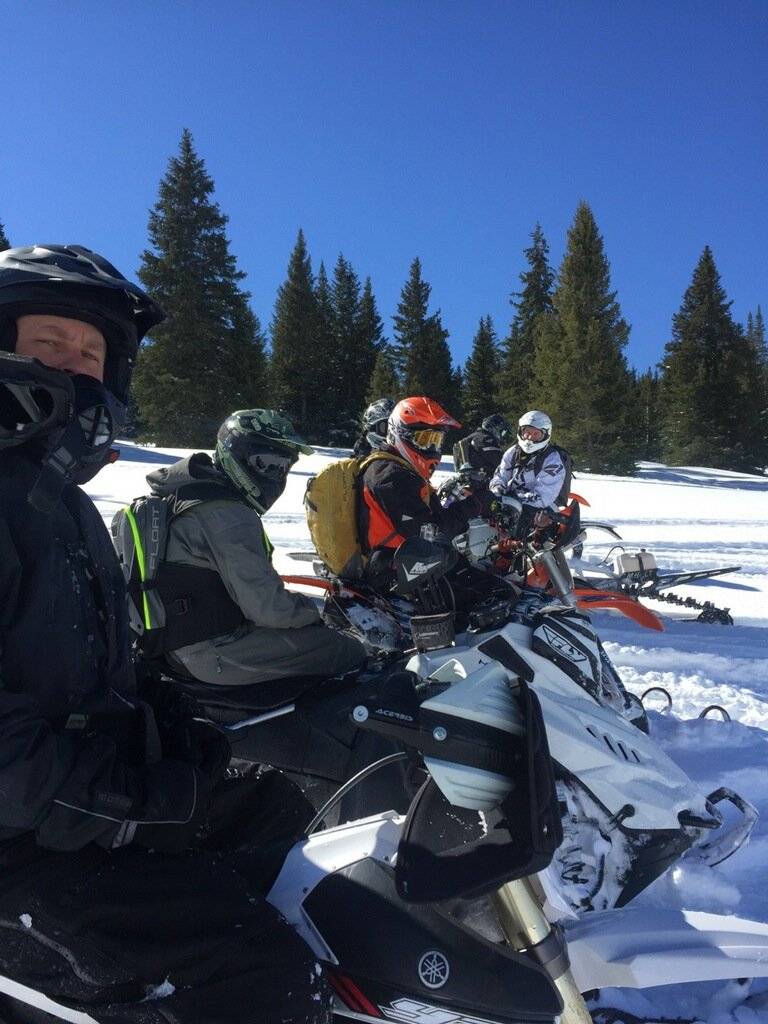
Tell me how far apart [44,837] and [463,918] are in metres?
0.77

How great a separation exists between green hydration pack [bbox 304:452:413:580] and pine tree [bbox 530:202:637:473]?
1031 inches

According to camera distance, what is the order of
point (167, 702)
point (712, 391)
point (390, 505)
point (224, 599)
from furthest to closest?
point (712, 391) → point (390, 505) → point (224, 599) → point (167, 702)

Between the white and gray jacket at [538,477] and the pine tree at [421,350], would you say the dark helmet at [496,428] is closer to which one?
the white and gray jacket at [538,477]

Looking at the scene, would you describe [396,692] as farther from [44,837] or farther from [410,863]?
[44,837]

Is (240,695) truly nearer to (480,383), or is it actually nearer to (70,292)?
(70,292)

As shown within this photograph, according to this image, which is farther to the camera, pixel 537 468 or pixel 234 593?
pixel 537 468

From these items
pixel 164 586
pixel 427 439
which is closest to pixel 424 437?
pixel 427 439

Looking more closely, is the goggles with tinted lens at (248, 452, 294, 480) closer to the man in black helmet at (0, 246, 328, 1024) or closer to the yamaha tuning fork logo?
the man in black helmet at (0, 246, 328, 1024)

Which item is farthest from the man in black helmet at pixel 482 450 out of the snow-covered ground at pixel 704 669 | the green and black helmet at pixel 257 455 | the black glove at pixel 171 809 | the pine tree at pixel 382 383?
the pine tree at pixel 382 383

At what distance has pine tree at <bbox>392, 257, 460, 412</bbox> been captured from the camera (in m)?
38.0

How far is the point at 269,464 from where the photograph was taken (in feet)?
10.3

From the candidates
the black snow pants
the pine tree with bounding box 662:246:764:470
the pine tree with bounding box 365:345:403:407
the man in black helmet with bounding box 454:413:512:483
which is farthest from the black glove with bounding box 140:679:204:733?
the pine tree with bounding box 662:246:764:470

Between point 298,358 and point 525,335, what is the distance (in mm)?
12775

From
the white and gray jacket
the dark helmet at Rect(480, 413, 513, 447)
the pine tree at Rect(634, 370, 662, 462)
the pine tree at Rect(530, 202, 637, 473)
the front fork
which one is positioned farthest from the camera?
the pine tree at Rect(634, 370, 662, 462)
